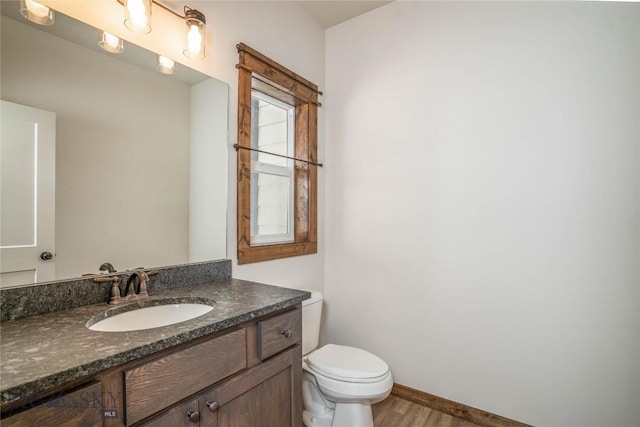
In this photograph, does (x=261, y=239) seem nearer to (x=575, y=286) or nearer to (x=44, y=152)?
(x=44, y=152)

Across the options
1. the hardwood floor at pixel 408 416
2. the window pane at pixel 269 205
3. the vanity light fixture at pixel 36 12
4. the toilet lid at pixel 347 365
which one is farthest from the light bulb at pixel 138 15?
the hardwood floor at pixel 408 416

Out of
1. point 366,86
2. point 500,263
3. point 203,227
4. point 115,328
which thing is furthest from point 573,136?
point 115,328

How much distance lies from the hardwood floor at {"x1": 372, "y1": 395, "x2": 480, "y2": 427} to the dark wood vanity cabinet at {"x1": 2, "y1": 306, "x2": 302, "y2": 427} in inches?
32.6

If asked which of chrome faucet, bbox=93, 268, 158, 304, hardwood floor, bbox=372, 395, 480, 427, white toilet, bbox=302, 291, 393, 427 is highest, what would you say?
chrome faucet, bbox=93, 268, 158, 304

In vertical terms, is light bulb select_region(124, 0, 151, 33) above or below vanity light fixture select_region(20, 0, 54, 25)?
above

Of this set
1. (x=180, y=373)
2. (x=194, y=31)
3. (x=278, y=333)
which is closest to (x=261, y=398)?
(x=278, y=333)

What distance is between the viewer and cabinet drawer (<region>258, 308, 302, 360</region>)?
1.07 metres

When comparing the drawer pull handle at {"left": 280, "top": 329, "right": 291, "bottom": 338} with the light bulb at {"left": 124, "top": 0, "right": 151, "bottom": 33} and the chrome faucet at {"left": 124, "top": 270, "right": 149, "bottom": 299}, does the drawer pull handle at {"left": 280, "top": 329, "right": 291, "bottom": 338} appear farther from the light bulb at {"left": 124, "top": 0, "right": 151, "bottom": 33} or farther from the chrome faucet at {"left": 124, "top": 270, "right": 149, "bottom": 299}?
the light bulb at {"left": 124, "top": 0, "right": 151, "bottom": 33}

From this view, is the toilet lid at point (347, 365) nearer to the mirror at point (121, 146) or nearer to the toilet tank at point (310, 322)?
the toilet tank at point (310, 322)

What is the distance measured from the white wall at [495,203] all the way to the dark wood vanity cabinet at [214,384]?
1.03 metres

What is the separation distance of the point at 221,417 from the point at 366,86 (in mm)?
2031

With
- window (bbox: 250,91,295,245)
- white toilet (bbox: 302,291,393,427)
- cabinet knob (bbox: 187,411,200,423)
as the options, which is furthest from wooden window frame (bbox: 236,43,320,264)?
cabinet knob (bbox: 187,411,200,423)

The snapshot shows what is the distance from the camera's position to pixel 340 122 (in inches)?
89.8

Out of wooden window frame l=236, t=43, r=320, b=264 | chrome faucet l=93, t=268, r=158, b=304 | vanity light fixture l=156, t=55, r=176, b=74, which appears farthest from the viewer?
wooden window frame l=236, t=43, r=320, b=264
